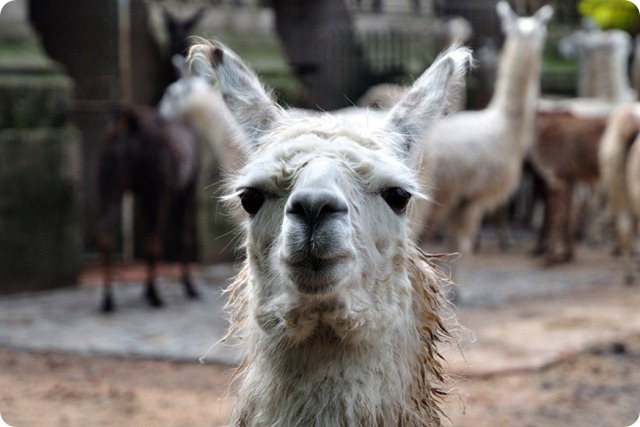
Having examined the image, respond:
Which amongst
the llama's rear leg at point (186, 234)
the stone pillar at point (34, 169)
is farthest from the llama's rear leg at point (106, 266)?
the stone pillar at point (34, 169)

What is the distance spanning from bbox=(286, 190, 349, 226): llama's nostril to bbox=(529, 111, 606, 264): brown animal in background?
32.6ft

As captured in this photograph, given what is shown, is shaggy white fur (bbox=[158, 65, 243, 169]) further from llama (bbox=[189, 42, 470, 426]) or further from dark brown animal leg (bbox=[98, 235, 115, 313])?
llama (bbox=[189, 42, 470, 426])

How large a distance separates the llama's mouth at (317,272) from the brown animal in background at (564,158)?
32.5 ft

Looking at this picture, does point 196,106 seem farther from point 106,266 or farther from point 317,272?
point 317,272

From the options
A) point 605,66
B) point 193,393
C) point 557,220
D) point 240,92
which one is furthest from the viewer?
point 605,66

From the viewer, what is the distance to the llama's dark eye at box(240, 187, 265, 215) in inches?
105

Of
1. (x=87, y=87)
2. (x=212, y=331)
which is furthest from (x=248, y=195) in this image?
(x=87, y=87)

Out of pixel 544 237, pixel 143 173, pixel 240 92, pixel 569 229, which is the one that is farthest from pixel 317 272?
pixel 544 237

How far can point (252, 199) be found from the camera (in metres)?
2.68

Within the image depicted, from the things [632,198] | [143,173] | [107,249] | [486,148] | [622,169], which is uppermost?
[486,148]

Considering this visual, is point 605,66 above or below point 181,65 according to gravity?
below

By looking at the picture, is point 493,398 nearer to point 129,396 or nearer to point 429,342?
point 129,396

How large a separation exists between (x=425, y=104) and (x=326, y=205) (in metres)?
0.78

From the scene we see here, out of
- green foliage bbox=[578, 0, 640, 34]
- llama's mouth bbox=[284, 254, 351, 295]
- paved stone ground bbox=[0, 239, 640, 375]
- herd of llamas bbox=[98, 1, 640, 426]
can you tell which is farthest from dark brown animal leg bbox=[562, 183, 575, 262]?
llama's mouth bbox=[284, 254, 351, 295]
